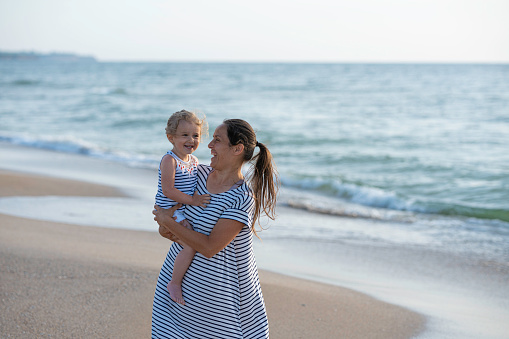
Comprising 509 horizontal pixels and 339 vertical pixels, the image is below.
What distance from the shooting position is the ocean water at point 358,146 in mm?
9227

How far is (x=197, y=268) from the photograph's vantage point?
9.34 feet

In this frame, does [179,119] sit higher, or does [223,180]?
[179,119]

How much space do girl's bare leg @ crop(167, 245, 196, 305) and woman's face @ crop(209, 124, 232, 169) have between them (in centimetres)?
47

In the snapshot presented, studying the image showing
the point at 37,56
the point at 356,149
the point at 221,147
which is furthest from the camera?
the point at 37,56

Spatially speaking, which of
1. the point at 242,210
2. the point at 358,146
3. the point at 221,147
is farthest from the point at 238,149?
the point at 358,146

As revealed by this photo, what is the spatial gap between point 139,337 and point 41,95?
36027 millimetres

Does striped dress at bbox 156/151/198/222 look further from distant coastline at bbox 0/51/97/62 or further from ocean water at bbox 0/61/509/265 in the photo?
distant coastline at bbox 0/51/97/62

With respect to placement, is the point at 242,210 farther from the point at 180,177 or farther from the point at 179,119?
the point at 179,119

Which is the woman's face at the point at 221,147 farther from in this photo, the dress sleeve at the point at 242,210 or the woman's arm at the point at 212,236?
the woman's arm at the point at 212,236

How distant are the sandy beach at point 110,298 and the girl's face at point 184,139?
172 centimetres

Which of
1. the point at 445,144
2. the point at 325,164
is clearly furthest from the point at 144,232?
the point at 445,144

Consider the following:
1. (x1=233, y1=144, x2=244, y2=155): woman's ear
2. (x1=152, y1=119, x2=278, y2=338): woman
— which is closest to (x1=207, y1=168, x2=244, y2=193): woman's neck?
(x1=152, y1=119, x2=278, y2=338): woman

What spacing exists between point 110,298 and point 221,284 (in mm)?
2175

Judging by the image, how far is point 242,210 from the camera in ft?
9.10
